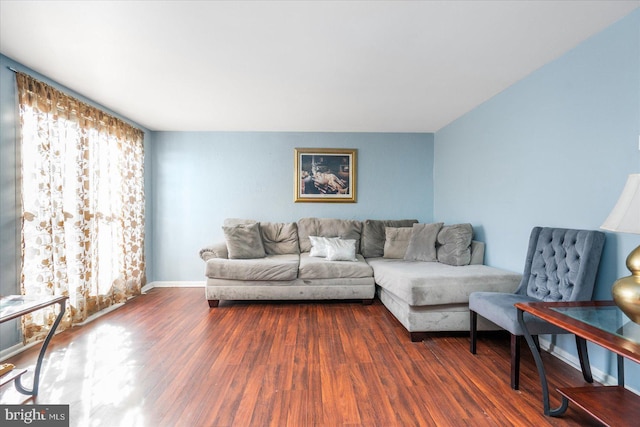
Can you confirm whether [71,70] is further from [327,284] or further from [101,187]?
[327,284]

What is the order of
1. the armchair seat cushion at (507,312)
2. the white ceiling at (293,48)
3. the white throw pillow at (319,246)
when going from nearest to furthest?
1. the white ceiling at (293,48)
2. the armchair seat cushion at (507,312)
3. the white throw pillow at (319,246)

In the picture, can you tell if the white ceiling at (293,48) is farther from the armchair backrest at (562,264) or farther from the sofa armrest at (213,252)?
the sofa armrest at (213,252)

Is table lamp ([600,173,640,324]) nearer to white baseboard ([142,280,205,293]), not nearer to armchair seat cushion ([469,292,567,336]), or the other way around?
armchair seat cushion ([469,292,567,336])

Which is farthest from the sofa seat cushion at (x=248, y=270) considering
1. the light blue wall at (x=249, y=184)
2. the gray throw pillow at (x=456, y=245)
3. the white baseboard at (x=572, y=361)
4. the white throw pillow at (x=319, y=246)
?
the white baseboard at (x=572, y=361)

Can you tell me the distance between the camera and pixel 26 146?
2.41m

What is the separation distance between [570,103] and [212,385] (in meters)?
3.28

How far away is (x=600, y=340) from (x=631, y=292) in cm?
29

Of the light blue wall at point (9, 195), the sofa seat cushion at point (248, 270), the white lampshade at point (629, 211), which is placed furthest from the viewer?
the sofa seat cushion at point (248, 270)

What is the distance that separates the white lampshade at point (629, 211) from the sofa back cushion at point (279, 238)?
132 inches

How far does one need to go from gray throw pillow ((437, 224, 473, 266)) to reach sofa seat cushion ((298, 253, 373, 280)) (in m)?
Answer: 0.90

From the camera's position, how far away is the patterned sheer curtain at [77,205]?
2.43 meters

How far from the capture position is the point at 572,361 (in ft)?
6.93

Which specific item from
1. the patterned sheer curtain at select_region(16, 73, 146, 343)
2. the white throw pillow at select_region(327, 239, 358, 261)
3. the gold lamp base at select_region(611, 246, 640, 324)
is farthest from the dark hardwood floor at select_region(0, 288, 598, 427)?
the white throw pillow at select_region(327, 239, 358, 261)

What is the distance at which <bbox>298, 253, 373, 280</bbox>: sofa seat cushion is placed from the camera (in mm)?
3459
